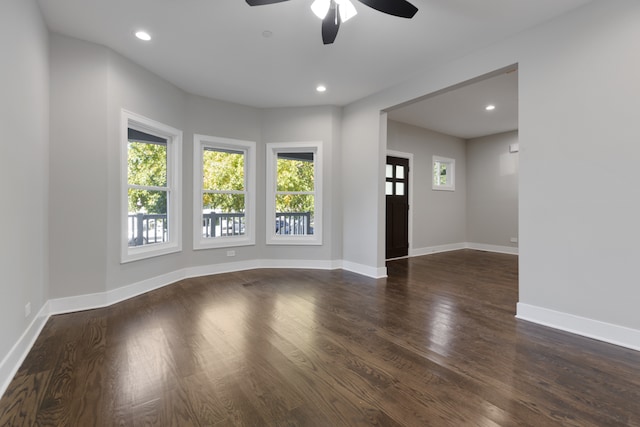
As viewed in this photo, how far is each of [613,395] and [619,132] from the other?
6.23 ft

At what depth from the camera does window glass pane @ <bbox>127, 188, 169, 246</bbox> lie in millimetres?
3582

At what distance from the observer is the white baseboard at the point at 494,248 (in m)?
6.53

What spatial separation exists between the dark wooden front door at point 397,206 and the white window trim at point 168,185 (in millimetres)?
3852

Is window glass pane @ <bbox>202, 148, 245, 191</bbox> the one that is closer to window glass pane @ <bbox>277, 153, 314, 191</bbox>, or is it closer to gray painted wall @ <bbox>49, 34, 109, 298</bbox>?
window glass pane @ <bbox>277, 153, 314, 191</bbox>

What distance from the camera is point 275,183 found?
5031 millimetres

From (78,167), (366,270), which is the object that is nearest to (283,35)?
(78,167)

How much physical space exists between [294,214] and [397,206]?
7.64ft

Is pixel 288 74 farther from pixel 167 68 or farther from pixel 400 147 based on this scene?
pixel 400 147

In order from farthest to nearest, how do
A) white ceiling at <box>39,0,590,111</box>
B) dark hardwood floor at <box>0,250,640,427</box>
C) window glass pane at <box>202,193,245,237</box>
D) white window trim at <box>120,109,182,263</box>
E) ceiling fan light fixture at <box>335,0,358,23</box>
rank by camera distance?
window glass pane at <box>202,193,245,237</box> < white window trim at <box>120,109,182,263</box> < white ceiling at <box>39,0,590,111</box> < ceiling fan light fixture at <box>335,0,358,23</box> < dark hardwood floor at <box>0,250,640,427</box>

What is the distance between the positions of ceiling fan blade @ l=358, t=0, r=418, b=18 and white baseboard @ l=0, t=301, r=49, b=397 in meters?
3.31

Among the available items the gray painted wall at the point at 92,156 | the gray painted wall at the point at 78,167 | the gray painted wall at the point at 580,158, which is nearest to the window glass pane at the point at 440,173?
the gray painted wall at the point at 580,158

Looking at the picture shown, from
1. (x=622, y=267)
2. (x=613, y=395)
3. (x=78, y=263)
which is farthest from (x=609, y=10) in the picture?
(x=78, y=263)

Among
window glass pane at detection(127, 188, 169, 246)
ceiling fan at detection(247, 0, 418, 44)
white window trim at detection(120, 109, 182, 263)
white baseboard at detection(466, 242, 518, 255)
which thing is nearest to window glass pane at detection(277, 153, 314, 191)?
white window trim at detection(120, 109, 182, 263)

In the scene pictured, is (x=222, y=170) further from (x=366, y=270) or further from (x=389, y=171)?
(x=389, y=171)
